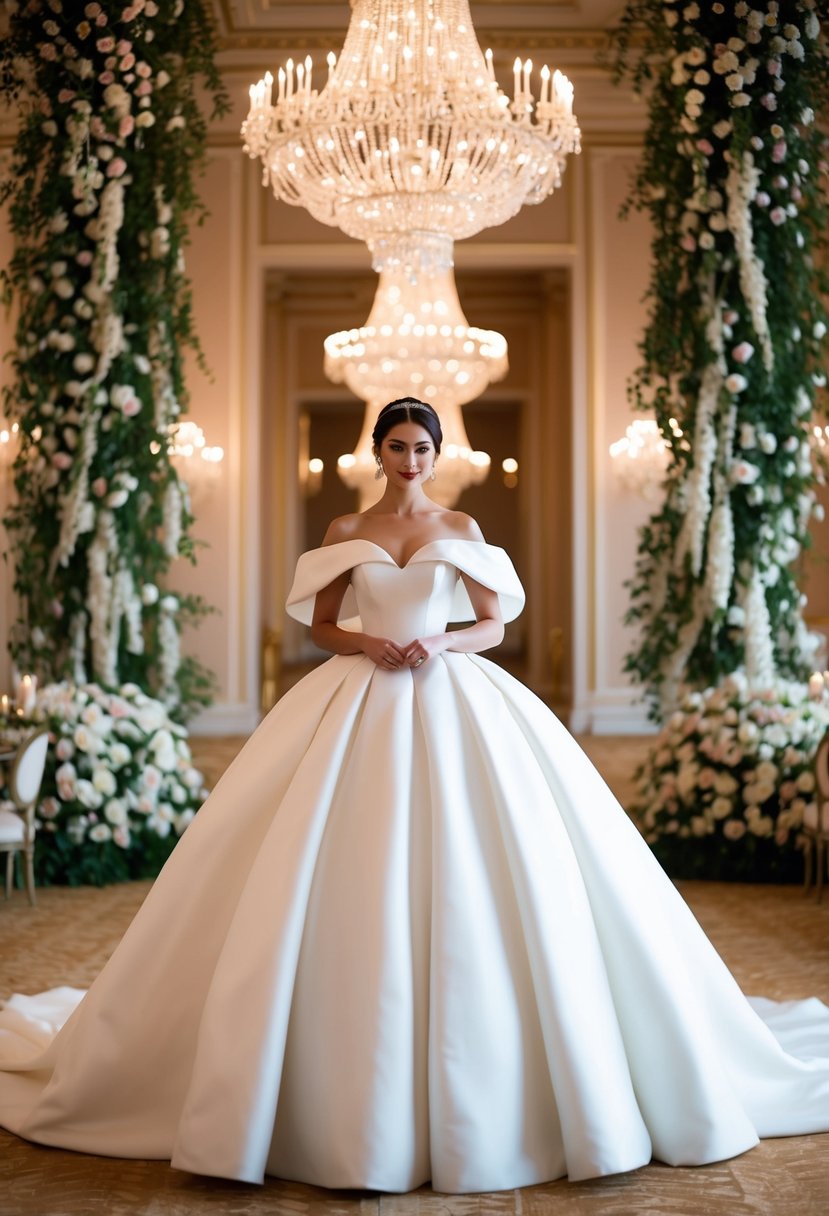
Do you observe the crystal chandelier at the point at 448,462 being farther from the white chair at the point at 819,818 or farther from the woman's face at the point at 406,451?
the woman's face at the point at 406,451

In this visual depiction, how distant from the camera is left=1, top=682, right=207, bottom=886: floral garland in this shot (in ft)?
19.4

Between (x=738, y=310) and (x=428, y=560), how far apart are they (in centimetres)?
377

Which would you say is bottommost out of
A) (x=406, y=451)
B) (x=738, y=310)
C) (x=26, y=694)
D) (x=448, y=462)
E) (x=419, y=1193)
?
(x=419, y=1193)

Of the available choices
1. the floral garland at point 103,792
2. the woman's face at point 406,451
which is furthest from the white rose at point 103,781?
the woman's face at point 406,451

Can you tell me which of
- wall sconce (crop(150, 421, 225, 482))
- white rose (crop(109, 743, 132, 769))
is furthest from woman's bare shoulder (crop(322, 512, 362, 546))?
wall sconce (crop(150, 421, 225, 482))

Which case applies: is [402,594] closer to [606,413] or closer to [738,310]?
[738,310]

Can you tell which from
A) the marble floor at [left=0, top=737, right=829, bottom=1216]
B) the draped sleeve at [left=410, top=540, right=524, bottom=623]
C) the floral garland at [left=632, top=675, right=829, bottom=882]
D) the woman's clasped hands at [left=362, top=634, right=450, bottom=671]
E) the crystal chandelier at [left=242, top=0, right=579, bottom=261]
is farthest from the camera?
the crystal chandelier at [left=242, top=0, right=579, bottom=261]

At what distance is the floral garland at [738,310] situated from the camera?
20.3 feet

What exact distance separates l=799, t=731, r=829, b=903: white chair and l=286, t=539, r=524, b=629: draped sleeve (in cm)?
254

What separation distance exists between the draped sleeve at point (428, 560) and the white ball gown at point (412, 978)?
0.04 feet

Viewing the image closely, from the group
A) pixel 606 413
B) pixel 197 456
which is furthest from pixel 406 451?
pixel 606 413

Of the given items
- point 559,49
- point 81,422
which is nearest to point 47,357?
point 81,422

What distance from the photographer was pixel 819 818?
543 centimetres

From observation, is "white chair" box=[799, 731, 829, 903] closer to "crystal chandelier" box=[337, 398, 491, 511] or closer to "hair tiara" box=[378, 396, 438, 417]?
"hair tiara" box=[378, 396, 438, 417]
